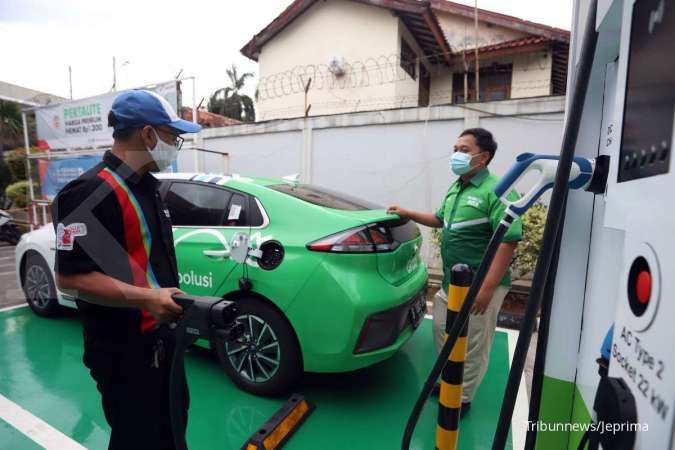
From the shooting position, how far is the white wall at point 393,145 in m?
5.02

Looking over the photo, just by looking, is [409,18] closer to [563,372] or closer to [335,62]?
[335,62]

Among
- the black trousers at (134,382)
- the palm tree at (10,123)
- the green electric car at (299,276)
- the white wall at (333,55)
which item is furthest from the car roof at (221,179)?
the palm tree at (10,123)

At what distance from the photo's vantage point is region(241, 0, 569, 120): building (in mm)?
9219

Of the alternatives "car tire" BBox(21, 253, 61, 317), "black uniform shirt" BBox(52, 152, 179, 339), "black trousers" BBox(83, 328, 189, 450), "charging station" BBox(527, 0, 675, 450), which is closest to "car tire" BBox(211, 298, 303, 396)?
"black trousers" BBox(83, 328, 189, 450)

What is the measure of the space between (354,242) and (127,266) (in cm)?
127

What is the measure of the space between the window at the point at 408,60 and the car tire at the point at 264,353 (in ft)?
28.3

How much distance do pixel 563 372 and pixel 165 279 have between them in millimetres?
1595

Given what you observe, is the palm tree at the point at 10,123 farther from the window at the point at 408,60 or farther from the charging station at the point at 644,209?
the charging station at the point at 644,209

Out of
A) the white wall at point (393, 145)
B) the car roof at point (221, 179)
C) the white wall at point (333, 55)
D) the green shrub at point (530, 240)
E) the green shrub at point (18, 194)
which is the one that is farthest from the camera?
the green shrub at point (18, 194)

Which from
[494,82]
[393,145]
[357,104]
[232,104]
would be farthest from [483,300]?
[232,104]

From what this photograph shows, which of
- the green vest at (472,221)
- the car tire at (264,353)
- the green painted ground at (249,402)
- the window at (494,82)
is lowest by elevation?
the green painted ground at (249,402)

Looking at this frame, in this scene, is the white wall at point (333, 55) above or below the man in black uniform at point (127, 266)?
above

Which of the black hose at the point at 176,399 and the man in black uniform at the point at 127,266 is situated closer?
the man in black uniform at the point at 127,266

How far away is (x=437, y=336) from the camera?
8.27 ft
